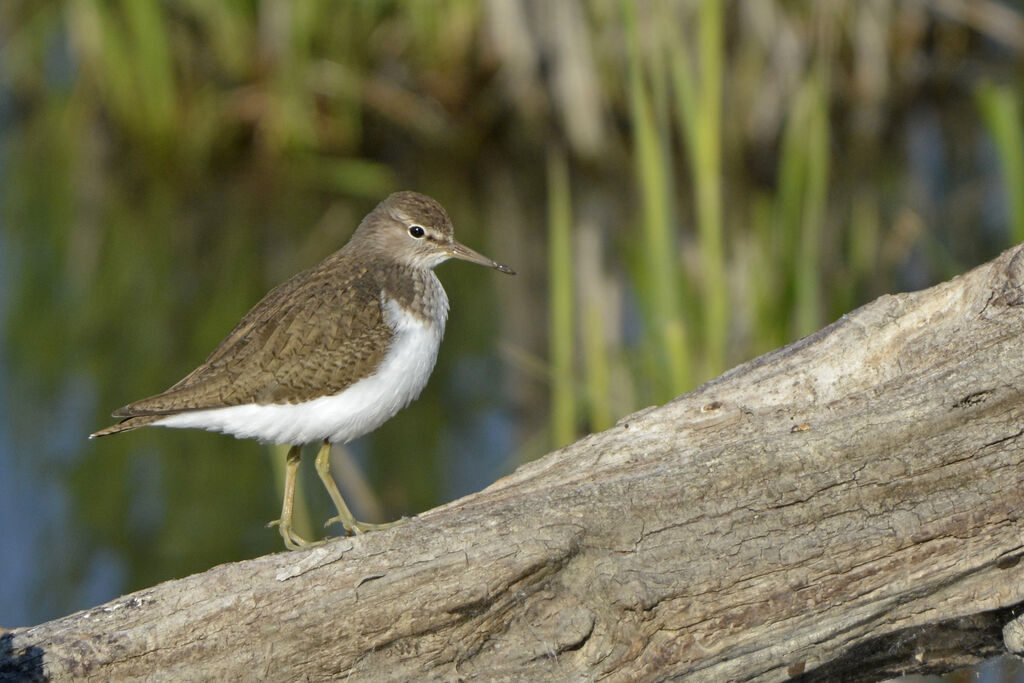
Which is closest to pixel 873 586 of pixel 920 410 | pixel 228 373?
pixel 920 410

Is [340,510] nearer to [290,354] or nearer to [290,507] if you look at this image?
[290,507]

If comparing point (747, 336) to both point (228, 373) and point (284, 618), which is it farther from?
point (284, 618)

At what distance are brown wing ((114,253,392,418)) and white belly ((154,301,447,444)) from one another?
0.11 feet

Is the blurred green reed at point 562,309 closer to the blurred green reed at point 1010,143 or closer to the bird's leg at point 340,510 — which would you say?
the bird's leg at point 340,510

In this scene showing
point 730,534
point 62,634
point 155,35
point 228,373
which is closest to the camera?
point 62,634

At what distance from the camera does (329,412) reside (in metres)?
5.09

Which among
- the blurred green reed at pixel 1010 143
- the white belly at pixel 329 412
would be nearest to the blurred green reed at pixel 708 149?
the blurred green reed at pixel 1010 143

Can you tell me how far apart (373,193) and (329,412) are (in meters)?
9.05

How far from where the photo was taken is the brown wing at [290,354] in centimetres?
508

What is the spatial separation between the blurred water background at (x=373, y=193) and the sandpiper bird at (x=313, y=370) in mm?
3136

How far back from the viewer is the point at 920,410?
4.47m

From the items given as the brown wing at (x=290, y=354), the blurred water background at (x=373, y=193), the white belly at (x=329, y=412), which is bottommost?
the white belly at (x=329, y=412)

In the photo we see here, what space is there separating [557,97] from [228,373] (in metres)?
9.78

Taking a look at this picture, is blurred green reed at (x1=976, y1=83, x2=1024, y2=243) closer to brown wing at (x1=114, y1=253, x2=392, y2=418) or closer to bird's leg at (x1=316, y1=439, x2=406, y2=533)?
brown wing at (x1=114, y1=253, x2=392, y2=418)
